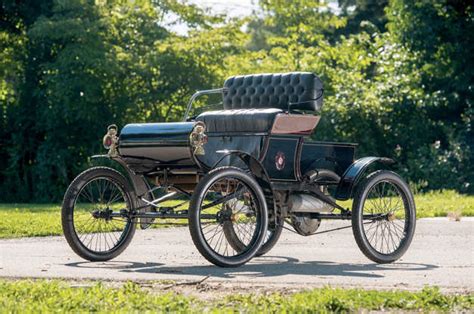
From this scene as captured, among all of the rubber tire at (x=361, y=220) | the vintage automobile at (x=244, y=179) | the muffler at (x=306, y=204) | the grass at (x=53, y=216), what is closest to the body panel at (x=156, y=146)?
the vintage automobile at (x=244, y=179)

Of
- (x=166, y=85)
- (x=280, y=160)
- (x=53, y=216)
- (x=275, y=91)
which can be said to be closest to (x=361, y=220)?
(x=280, y=160)

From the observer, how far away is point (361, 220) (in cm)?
996

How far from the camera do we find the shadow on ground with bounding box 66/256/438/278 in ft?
29.5

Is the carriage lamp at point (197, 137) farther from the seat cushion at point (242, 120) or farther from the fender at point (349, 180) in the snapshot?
the fender at point (349, 180)

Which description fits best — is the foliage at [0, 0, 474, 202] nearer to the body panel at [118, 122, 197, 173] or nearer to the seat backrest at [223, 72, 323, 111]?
the seat backrest at [223, 72, 323, 111]

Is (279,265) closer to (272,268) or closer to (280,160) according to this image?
(272,268)

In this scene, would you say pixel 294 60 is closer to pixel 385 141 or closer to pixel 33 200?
pixel 385 141

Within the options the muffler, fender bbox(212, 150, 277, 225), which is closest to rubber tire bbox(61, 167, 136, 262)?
fender bbox(212, 150, 277, 225)

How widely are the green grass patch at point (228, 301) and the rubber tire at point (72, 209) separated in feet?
7.50

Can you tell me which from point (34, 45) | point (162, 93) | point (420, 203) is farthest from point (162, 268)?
point (34, 45)

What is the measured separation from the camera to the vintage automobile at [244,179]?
956 centimetres

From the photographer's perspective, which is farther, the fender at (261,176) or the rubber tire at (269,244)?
the rubber tire at (269,244)

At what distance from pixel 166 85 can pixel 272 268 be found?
17121mm

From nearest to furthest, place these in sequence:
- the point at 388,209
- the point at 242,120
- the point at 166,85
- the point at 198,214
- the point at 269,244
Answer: the point at 198,214, the point at 242,120, the point at 388,209, the point at 269,244, the point at 166,85
